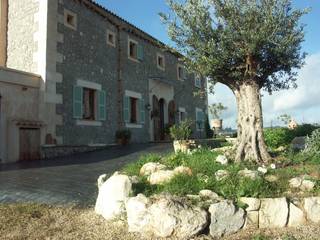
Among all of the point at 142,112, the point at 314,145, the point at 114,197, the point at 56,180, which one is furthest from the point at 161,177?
the point at 142,112

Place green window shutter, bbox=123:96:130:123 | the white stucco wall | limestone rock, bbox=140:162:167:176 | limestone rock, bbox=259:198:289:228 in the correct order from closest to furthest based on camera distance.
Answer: limestone rock, bbox=259:198:289:228, limestone rock, bbox=140:162:167:176, the white stucco wall, green window shutter, bbox=123:96:130:123

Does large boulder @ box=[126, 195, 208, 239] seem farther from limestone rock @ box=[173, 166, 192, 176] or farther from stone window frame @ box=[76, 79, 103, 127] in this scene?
stone window frame @ box=[76, 79, 103, 127]

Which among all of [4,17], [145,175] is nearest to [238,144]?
[145,175]

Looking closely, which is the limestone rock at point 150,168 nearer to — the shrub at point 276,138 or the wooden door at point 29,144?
the wooden door at point 29,144

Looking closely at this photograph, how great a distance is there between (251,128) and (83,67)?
8.74 metres

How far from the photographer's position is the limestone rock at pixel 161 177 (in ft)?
22.0

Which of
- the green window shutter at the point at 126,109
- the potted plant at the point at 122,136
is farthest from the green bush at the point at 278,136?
the green window shutter at the point at 126,109

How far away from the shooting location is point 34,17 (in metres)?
14.5

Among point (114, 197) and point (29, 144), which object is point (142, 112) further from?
point (114, 197)

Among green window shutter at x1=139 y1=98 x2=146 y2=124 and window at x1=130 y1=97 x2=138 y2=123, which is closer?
window at x1=130 y1=97 x2=138 y2=123

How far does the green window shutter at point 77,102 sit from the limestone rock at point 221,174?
9042 mm

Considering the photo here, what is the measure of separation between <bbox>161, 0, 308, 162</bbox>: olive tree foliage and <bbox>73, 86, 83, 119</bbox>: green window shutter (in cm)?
→ 648

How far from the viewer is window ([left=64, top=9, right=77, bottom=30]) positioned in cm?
1505

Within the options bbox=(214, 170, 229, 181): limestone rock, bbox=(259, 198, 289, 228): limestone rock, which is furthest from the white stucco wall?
bbox=(259, 198, 289, 228): limestone rock
